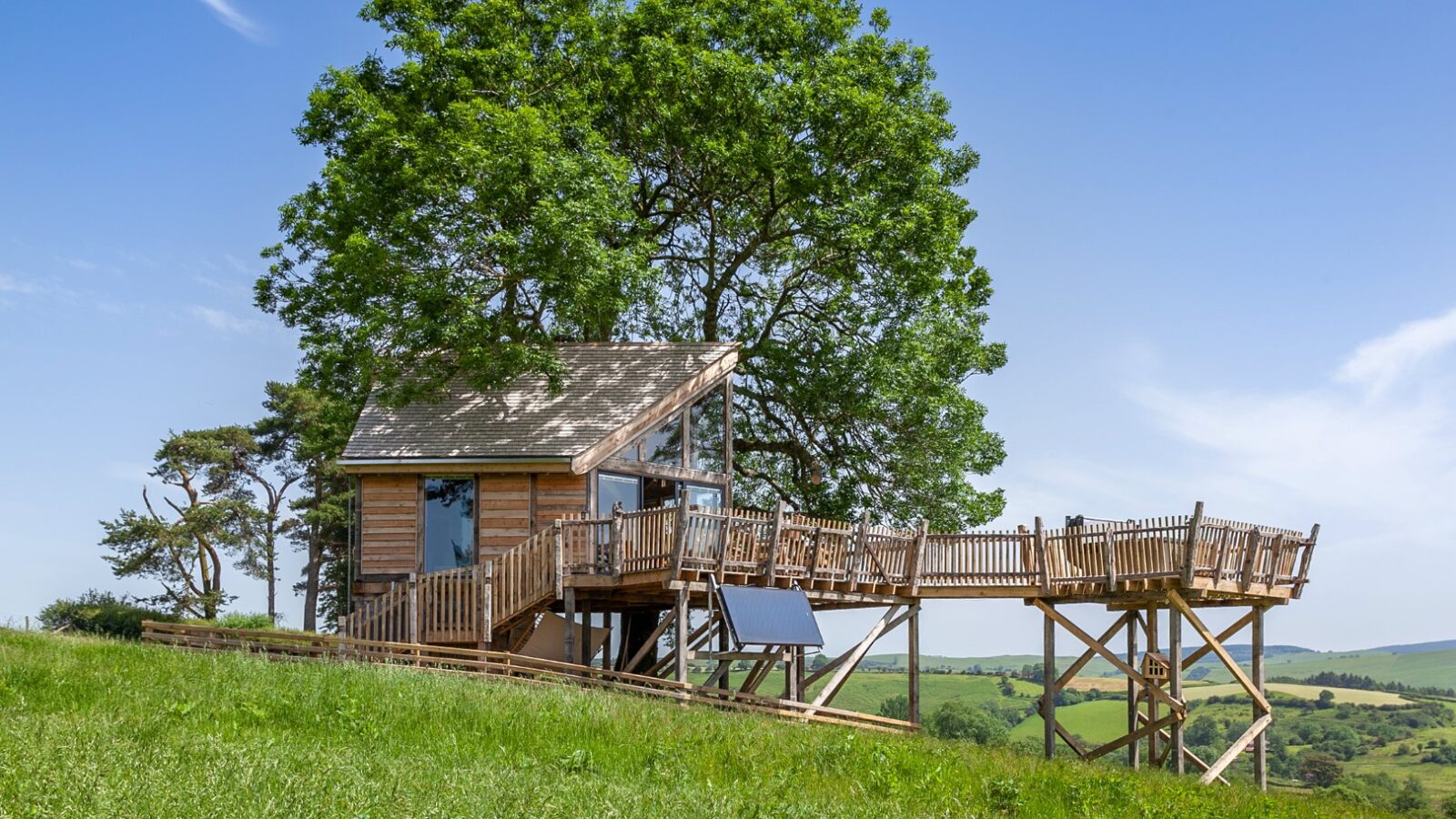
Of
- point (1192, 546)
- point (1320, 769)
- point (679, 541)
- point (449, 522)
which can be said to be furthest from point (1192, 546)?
point (1320, 769)

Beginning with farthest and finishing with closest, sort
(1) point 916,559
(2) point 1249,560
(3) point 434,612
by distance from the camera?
(1) point 916,559 → (2) point 1249,560 → (3) point 434,612

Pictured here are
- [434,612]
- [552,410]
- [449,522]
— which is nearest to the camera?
[434,612]

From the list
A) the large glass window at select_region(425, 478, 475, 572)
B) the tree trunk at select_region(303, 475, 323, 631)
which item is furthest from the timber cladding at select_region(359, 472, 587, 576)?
the tree trunk at select_region(303, 475, 323, 631)

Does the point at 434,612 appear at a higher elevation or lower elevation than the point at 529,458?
lower

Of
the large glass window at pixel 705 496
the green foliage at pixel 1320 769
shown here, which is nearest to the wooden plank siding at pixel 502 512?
the large glass window at pixel 705 496

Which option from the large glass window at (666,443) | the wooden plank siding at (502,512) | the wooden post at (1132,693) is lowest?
the wooden post at (1132,693)

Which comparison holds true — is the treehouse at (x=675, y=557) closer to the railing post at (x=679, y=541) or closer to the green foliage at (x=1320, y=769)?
the railing post at (x=679, y=541)

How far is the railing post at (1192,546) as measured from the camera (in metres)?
24.5

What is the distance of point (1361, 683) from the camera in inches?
5148

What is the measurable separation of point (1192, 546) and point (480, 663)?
1288 centimetres

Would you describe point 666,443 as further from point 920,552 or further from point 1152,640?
point 1152,640

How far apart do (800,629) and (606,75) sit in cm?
1624

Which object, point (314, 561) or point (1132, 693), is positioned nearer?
point (1132, 693)

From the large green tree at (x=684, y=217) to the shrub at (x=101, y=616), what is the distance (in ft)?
31.0
